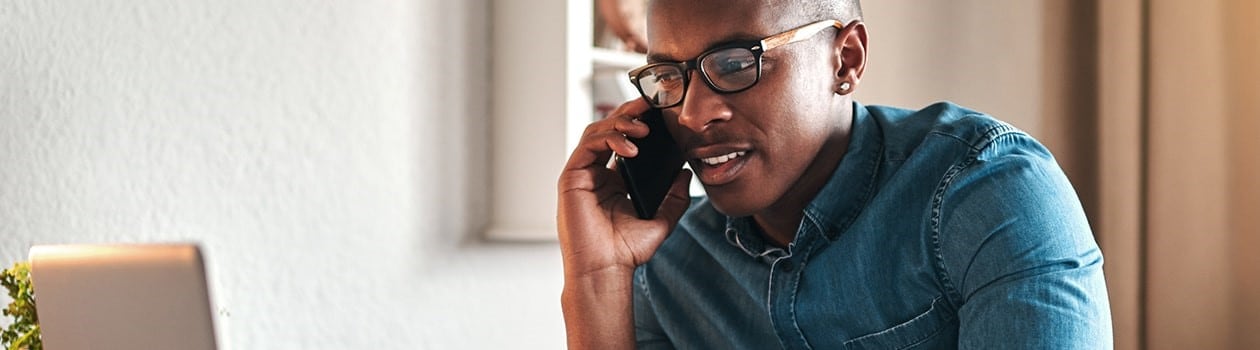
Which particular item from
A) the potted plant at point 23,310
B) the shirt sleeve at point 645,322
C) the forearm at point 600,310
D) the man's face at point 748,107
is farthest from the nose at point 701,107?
the potted plant at point 23,310

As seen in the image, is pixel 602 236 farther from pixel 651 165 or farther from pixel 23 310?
pixel 23 310

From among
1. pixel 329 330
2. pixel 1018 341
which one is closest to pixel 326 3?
pixel 329 330

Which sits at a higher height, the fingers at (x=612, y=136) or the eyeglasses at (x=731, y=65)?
the eyeglasses at (x=731, y=65)

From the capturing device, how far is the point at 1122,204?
2.37 m

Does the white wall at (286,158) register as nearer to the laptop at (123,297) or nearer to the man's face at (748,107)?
the laptop at (123,297)

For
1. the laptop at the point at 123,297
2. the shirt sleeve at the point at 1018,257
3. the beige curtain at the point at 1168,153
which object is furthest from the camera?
the beige curtain at the point at 1168,153

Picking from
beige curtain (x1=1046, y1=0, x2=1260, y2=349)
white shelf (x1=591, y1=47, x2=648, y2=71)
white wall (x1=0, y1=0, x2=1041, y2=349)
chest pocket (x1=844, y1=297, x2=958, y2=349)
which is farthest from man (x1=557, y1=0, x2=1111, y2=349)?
beige curtain (x1=1046, y1=0, x2=1260, y2=349)

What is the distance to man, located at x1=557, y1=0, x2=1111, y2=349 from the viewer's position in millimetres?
1119

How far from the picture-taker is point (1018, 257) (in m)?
1.10

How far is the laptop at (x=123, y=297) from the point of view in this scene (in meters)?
0.88

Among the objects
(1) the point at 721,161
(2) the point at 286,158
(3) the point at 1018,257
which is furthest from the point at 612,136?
(2) the point at 286,158

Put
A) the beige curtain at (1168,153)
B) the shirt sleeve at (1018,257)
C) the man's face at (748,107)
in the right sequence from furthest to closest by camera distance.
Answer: the beige curtain at (1168,153) < the man's face at (748,107) < the shirt sleeve at (1018,257)

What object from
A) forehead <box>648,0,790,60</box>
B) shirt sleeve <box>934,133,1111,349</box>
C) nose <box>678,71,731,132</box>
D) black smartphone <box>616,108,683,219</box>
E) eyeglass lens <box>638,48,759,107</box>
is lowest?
shirt sleeve <box>934,133,1111,349</box>

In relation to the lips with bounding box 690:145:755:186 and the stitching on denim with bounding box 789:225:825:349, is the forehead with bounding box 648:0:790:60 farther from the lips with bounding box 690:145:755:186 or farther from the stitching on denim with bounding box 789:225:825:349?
the stitching on denim with bounding box 789:225:825:349
